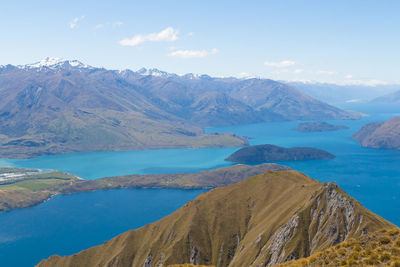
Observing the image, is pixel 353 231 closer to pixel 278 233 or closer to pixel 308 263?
pixel 278 233

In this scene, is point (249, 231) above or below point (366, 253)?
below

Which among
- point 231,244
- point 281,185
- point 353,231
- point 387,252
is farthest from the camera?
point 281,185

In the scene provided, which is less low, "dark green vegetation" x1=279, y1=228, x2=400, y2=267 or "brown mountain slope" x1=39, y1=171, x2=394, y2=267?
"dark green vegetation" x1=279, y1=228, x2=400, y2=267

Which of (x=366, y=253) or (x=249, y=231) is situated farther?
(x=249, y=231)

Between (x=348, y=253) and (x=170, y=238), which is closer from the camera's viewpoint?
(x=348, y=253)

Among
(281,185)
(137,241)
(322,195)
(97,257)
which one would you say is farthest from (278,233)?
(97,257)
